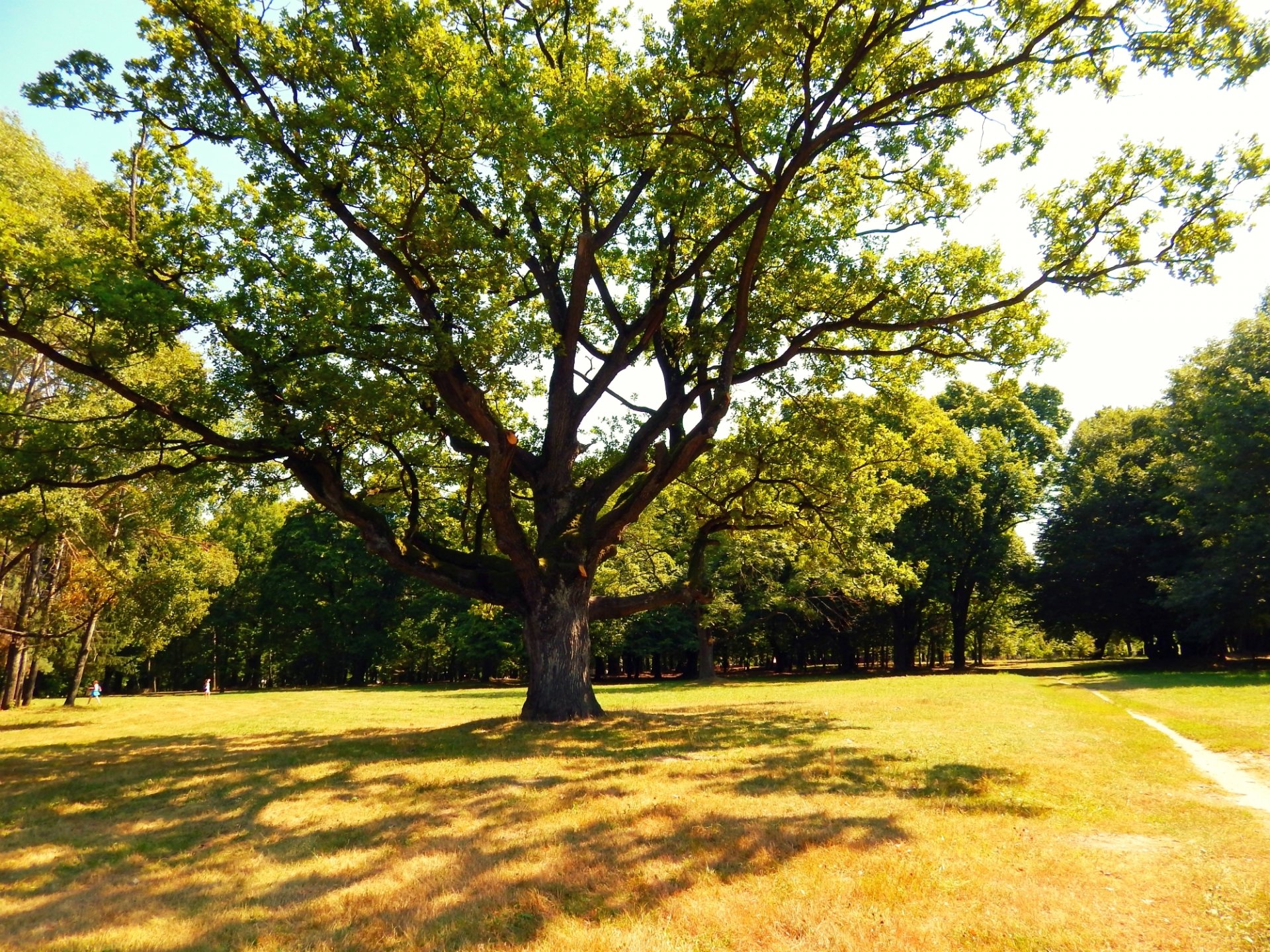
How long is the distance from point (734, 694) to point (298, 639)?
43006mm

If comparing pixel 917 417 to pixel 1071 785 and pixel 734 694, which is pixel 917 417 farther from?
pixel 734 694

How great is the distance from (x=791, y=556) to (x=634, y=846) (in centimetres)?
1784

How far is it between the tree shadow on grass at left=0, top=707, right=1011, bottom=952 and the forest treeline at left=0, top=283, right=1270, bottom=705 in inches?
276

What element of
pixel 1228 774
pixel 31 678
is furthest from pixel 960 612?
pixel 31 678

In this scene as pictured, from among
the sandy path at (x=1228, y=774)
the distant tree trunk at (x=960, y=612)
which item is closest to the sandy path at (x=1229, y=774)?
the sandy path at (x=1228, y=774)

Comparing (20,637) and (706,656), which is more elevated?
(20,637)

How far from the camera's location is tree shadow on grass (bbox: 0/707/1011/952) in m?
5.00

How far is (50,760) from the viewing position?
1264 centimetres

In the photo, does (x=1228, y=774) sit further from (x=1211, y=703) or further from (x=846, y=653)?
(x=846, y=653)

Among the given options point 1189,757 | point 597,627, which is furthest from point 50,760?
point 597,627

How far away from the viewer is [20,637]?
23391 mm

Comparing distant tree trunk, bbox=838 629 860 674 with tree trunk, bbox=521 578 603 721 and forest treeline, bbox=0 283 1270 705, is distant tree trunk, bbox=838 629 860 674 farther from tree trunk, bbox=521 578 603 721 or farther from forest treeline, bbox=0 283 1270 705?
tree trunk, bbox=521 578 603 721

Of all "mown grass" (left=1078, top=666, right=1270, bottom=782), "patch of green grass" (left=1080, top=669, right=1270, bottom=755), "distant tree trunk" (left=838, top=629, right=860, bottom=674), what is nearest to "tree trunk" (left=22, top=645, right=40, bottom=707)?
"mown grass" (left=1078, top=666, right=1270, bottom=782)

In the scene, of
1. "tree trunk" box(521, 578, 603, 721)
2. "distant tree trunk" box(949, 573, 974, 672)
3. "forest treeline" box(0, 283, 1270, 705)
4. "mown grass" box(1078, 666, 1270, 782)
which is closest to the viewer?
"mown grass" box(1078, 666, 1270, 782)
